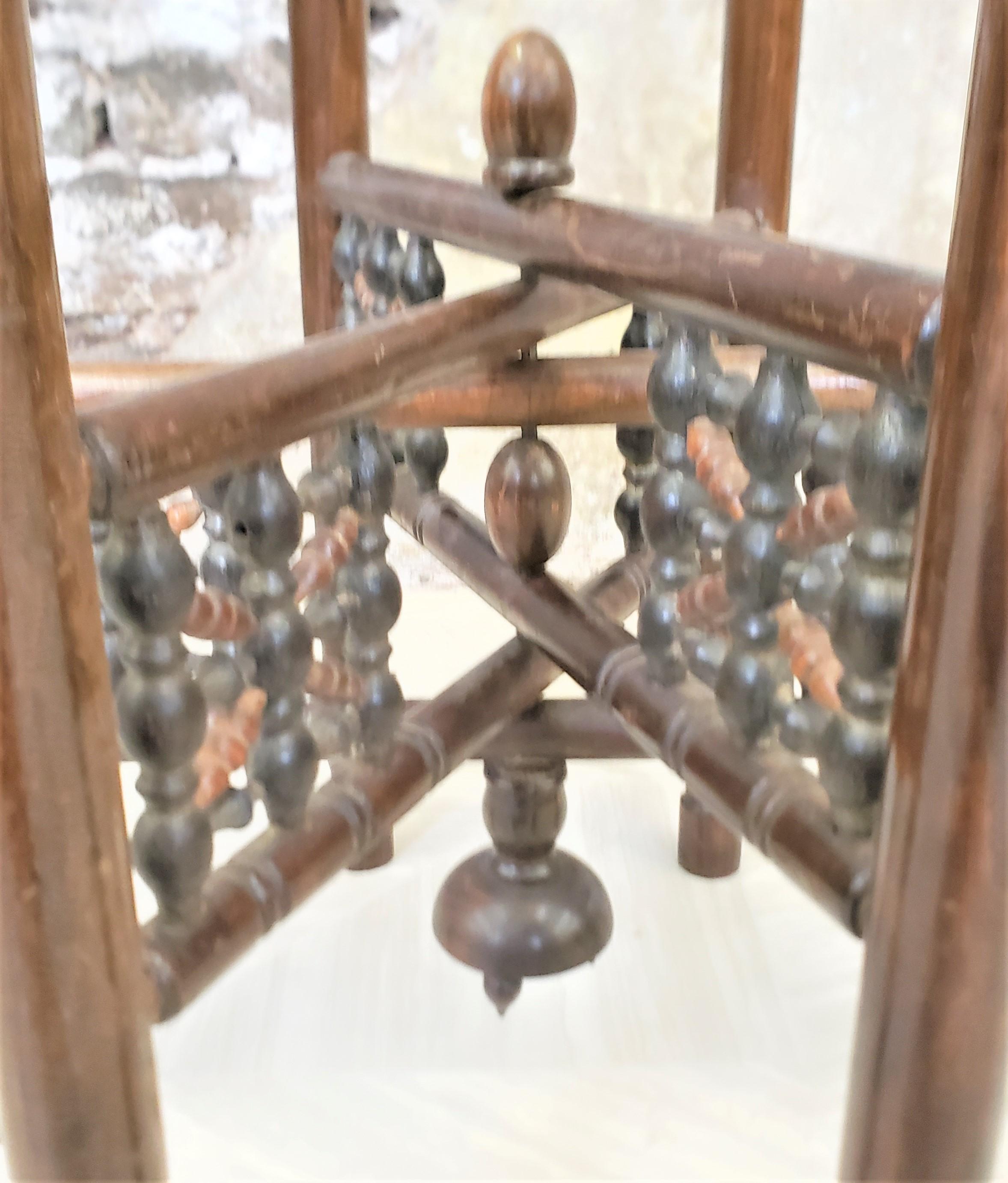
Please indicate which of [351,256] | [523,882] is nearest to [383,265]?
[351,256]

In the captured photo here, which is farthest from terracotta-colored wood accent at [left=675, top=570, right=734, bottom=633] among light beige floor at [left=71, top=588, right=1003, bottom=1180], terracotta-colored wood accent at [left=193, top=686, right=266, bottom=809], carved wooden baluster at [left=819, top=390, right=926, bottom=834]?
light beige floor at [left=71, top=588, right=1003, bottom=1180]

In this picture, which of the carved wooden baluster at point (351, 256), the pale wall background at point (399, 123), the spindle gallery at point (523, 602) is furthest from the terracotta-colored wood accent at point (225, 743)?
the pale wall background at point (399, 123)

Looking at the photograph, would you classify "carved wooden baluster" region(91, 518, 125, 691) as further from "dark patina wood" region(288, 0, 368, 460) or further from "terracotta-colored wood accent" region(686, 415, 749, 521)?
"dark patina wood" region(288, 0, 368, 460)

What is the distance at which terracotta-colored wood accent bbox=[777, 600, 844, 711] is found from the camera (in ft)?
1.84

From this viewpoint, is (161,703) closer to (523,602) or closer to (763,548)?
(763,548)

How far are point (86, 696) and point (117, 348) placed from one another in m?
1.43

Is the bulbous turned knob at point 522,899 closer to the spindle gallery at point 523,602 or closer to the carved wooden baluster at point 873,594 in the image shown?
the spindle gallery at point 523,602

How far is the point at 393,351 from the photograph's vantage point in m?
0.59

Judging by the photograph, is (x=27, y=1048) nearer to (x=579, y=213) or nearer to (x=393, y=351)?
(x=393, y=351)

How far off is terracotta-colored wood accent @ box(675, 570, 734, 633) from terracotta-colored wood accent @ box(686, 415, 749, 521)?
4 cm

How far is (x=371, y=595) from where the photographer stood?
708mm

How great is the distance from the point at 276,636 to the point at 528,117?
38 centimetres

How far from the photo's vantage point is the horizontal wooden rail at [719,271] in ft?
1.41

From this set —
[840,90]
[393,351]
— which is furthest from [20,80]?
[840,90]
